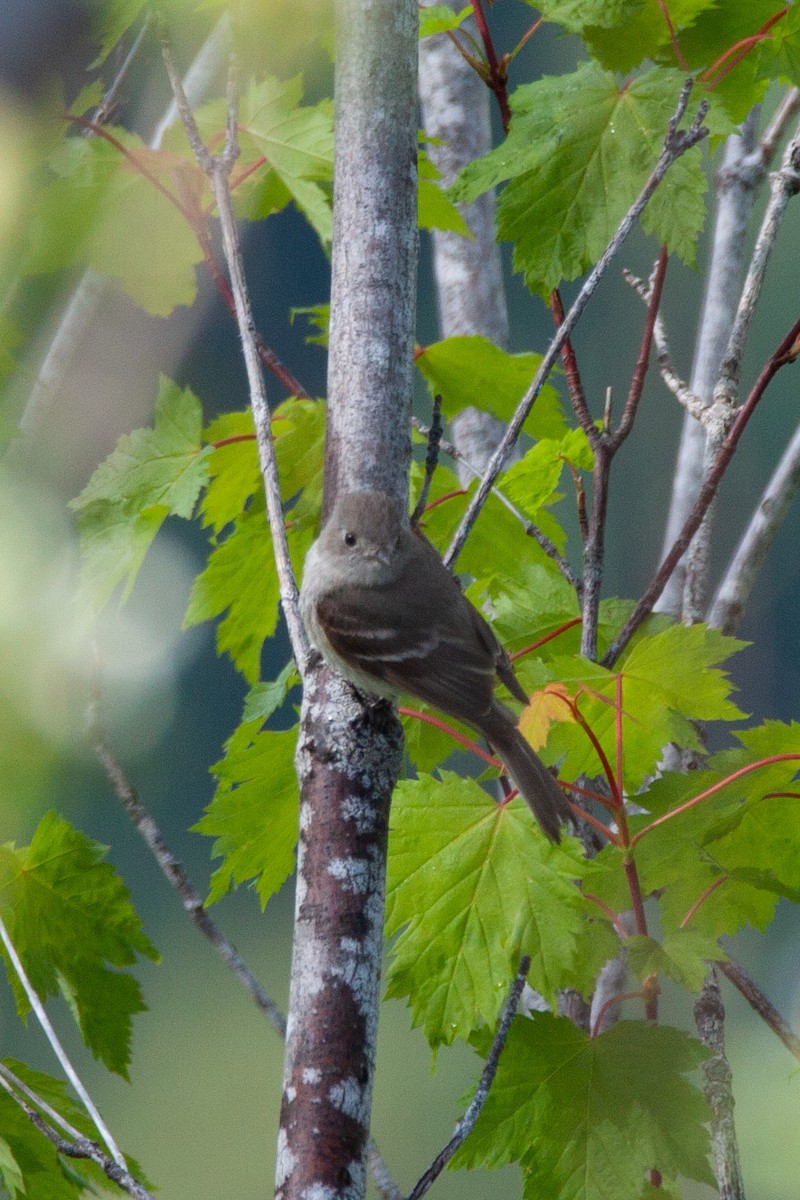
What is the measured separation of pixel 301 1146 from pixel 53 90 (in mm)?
1324

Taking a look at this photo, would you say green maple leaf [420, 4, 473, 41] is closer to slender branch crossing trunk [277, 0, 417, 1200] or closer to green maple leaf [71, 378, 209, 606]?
→ slender branch crossing trunk [277, 0, 417, 1200]

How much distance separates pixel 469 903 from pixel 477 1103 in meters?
0.21

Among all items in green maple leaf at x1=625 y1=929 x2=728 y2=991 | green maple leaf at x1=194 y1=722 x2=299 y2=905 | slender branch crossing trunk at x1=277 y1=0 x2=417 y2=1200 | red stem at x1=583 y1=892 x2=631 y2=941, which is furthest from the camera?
green maple leaf at x1=194 y1=722 x2=299 y2=905

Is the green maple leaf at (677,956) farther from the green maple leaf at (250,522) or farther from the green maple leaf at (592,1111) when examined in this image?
the green maple leaf at (250,522)

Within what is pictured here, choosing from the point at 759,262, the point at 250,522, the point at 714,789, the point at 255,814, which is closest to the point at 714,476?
the point at 759,262

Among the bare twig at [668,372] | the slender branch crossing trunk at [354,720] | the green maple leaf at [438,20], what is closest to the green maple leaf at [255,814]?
the slender branch crossing trunk at [354,720]

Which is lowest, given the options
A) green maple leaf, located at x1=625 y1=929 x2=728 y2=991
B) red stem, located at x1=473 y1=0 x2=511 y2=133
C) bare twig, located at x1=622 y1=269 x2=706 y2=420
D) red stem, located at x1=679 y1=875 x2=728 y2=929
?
red stem, located at x1=679 y1=875 x2=728 y2=929

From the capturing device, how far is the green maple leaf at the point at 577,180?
1323 millimetres

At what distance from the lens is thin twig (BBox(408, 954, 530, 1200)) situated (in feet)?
2.86

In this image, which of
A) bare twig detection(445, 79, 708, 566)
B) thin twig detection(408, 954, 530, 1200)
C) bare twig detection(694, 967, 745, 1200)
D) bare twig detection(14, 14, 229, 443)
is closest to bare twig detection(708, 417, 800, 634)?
bare twig detection(694, 967, 745, 1200)

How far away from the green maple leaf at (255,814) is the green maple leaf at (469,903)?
0.88ft

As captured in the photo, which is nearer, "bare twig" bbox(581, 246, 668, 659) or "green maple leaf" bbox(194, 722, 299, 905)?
"bare twig" bbox(581, 246, 668, 659)

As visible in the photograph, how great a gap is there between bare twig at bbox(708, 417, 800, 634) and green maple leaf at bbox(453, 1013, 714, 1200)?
75cm

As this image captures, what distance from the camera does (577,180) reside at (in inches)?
53.0
